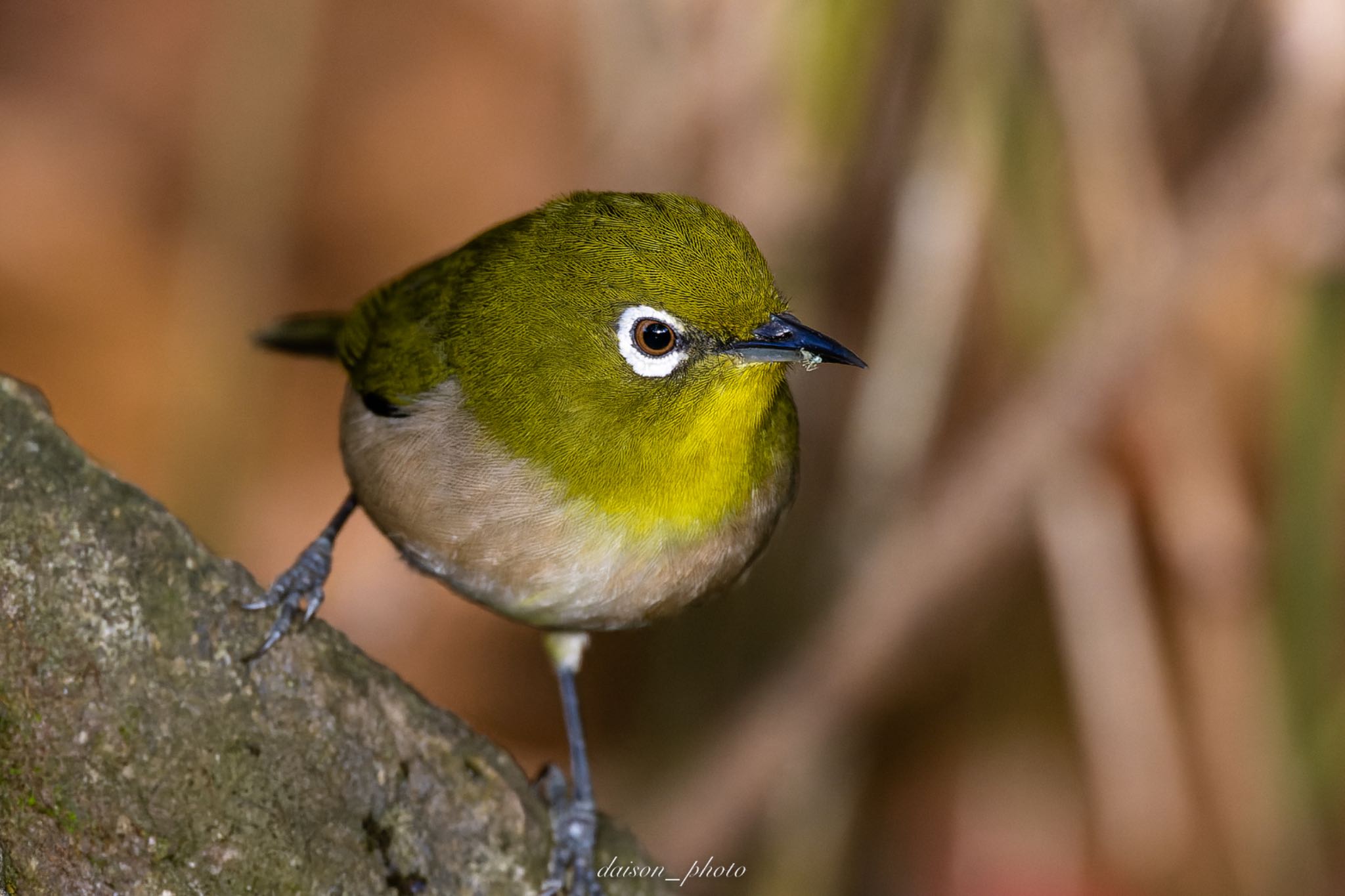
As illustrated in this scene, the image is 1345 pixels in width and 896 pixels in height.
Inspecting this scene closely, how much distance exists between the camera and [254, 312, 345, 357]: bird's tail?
461 cm

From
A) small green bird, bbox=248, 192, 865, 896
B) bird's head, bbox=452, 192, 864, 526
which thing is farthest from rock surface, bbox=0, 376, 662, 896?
bird's head, bbox=452, 192, 864, 526

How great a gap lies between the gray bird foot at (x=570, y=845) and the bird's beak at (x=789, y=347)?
1.37m

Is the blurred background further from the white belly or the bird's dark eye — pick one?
the bird's dark eye

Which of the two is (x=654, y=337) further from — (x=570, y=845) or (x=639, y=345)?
(x=570, y=845)

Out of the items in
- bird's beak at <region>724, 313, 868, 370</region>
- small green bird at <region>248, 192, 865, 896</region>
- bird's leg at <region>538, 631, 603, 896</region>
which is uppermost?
bird's beak at <region>724, 313, 868, 370</region>

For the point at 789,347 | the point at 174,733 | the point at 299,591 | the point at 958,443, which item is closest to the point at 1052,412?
the point at 958,443

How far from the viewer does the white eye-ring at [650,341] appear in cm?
322

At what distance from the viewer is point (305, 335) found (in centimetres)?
466

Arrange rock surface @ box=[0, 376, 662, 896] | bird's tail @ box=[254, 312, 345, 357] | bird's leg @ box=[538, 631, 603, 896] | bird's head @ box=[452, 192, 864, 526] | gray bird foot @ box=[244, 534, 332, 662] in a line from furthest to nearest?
bird's tail @ box=[254, 312, 345, 357] < bird's leg @ box=[538, 631, 603, 896] < bird's head @ box=[452, 192, 864, 526] < gray bird foot @ box=[244, 534, 332, 662] < rock surface @ box=[0, 376, 662, 896]

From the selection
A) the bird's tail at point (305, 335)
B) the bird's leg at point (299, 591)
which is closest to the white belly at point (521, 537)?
the bird's leg at point (299, 591)

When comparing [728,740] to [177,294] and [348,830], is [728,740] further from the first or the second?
[177,294]

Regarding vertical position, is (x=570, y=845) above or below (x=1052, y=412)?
below

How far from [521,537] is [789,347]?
80 centimetres

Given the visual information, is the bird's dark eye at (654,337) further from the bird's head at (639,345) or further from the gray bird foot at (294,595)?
the gray bird foot at (294,595)
